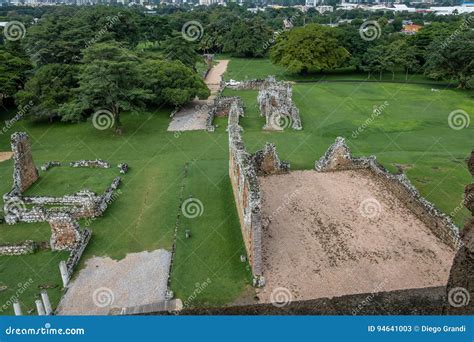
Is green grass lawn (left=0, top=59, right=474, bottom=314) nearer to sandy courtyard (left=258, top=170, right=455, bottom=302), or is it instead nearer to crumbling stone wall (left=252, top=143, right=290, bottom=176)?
sandy courtyard (left=258, top=170, right=455, bottom=302)

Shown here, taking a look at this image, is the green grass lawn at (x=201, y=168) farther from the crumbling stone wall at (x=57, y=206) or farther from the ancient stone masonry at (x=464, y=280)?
Answer: the ancient stone masonry at (x=464, y=280)

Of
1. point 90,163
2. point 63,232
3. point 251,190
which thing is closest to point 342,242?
point 251,190

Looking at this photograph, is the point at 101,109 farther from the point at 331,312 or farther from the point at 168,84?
the point at 331,312

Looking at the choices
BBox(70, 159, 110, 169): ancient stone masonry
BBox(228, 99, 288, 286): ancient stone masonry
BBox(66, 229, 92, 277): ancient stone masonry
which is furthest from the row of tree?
BBox(66, 229, 92, 277): ancient stone masonry

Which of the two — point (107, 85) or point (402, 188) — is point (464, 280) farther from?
point (107, 85)

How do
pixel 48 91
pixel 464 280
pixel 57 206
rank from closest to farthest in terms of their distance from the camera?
pixel 464 280 → pixel 57 206 → pixel 48 91

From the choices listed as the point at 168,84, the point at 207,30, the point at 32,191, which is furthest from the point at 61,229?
the point at 207,30
